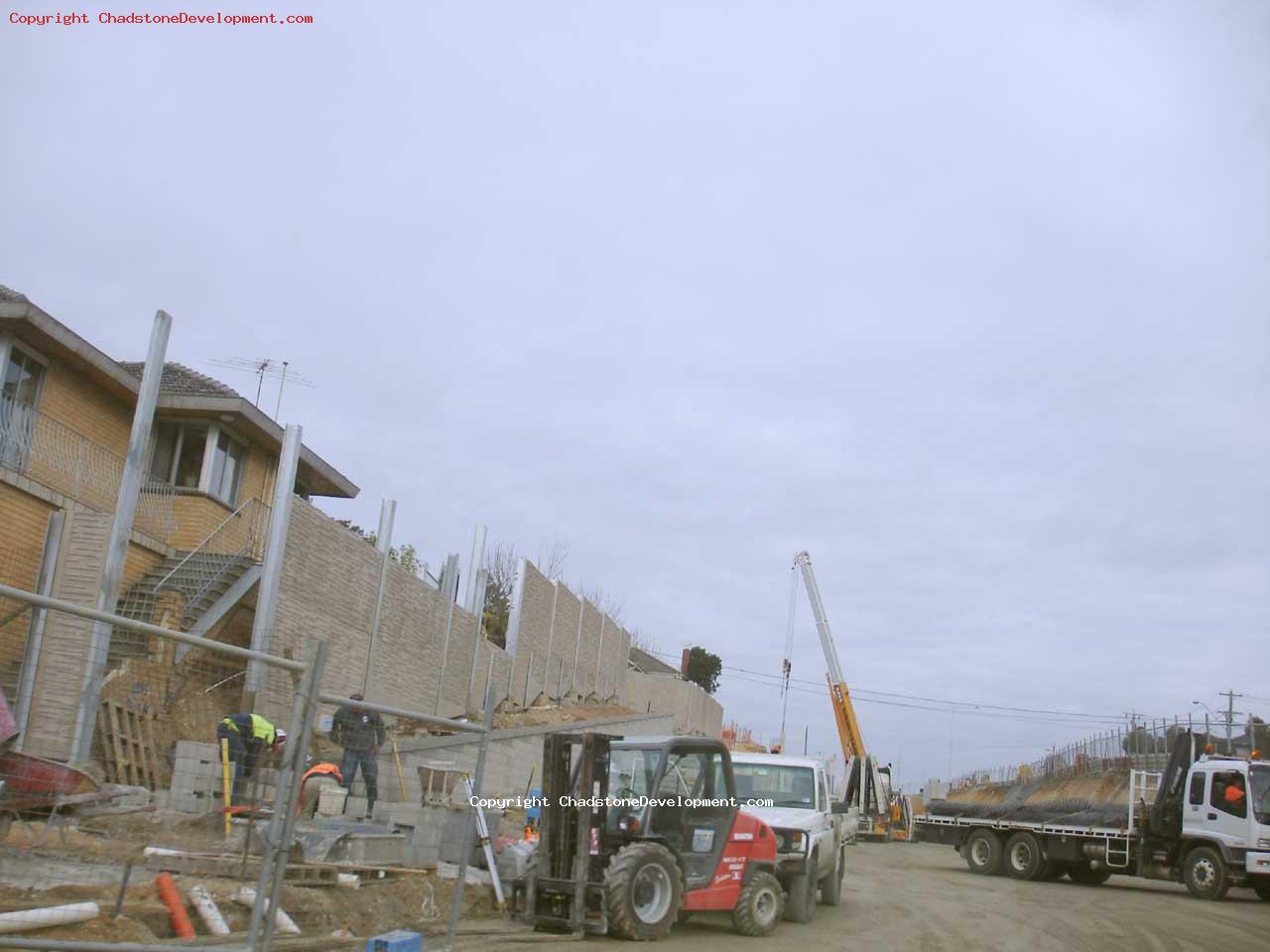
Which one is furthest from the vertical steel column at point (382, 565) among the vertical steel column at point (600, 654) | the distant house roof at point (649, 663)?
the distant house roof at point (649, 663)

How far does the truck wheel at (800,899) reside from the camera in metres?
13.2

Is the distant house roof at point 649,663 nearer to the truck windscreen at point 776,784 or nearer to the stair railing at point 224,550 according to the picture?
the stair railing at point 224,550

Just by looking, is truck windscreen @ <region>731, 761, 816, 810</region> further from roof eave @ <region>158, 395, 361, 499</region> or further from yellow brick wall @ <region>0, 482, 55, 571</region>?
roof eave @ <region>158, 395, 361, 499</region>

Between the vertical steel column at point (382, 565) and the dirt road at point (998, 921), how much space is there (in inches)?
376

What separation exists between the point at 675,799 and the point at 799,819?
3.05 metres

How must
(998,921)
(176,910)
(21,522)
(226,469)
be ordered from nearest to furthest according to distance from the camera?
(176,910) → (998,921) → (21,522) → (226,469)

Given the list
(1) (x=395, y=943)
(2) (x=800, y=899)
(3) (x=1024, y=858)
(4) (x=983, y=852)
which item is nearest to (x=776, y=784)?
(2) (x=800, y=899)

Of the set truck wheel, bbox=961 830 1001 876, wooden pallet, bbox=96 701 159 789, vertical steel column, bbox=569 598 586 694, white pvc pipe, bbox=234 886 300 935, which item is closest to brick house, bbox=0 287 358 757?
white pvc pipe, bbox=234 886 300 935

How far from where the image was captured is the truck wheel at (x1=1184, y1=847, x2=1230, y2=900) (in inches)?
769

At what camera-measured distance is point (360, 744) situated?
851 centimetres

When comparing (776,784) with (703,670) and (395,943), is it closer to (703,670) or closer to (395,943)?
(395,943)

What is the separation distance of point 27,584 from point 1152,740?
23575mm

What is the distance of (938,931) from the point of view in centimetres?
1312

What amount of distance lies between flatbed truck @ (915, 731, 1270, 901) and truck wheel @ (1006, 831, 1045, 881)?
20mm
